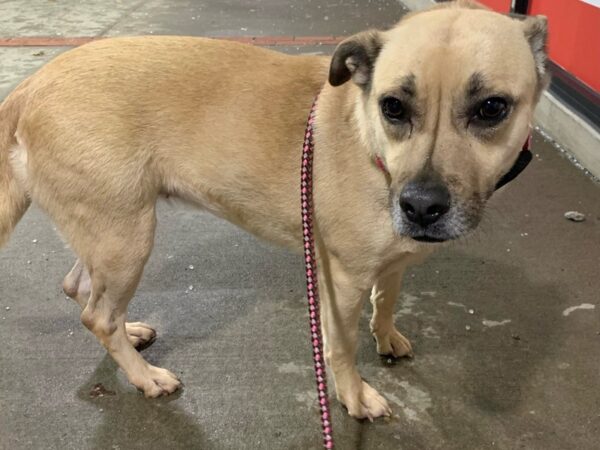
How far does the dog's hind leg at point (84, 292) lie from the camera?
7.27 feet

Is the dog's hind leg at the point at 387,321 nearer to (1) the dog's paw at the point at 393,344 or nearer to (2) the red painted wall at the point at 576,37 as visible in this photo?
(1) the dog's paw at the point at 393,344

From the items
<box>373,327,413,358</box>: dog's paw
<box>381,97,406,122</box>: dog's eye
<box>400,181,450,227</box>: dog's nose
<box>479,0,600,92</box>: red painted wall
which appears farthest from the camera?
<box>479,0,600,92</box>: red painted wall

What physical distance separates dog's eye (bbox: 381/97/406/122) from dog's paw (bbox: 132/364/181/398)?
1.23 m

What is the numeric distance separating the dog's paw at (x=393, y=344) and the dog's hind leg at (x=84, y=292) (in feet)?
2.94

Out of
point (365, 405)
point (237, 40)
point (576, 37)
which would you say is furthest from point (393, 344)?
point (237, 40)

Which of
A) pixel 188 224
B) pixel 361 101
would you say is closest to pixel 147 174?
pixel 361 101

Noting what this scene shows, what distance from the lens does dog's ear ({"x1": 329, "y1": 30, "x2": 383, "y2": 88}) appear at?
62.6 inches

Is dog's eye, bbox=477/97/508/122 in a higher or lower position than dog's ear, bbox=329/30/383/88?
lower

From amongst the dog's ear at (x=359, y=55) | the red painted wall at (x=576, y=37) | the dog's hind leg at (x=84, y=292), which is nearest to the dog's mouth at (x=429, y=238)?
the dog's ear at (x=359, y=55)

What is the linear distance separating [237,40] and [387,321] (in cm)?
413

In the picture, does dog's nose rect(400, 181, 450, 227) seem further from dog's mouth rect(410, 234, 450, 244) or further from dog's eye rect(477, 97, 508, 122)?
dog's eye rect(477, 97, 508, 122)

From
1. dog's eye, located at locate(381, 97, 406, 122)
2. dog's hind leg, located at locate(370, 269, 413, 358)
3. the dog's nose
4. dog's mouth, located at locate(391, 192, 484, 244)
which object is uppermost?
dog's eye, located at locate(381, 97, 406, 122)

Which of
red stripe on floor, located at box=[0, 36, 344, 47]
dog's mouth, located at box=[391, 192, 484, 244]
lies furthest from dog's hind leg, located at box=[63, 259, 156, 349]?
red stripe on floor, located at box=[0, 36, 344, 47]

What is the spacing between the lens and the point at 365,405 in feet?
6.51
